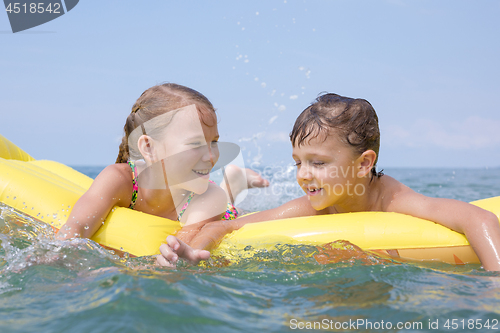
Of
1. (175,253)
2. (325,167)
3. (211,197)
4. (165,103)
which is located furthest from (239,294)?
(165,103)

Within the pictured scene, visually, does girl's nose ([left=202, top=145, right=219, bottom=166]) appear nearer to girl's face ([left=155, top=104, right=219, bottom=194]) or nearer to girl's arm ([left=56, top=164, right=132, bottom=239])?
girl's face ([left=155, top=104, right=219, bottom=194])

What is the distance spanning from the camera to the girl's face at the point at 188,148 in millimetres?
2953

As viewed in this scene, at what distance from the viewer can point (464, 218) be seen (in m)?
2.62

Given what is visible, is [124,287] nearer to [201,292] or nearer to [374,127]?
[201,292]

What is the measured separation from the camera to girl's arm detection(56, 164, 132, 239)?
262 centimetres

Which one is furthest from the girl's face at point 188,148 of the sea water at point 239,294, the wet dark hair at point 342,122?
the sea water at point 239,294

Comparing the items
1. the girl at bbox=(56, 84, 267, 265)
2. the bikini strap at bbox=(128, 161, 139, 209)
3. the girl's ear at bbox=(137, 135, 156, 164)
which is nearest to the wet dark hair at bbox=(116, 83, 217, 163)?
the girl at bbox=(56, 84, 267, 265)

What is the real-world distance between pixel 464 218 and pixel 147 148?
2.21 m

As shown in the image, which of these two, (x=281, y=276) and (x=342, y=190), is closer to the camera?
(x=281, y=276)

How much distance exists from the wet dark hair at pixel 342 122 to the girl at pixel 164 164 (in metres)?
0.65

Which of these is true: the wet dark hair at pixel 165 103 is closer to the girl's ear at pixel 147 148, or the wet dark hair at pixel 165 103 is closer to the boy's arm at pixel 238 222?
the girl's ear at pixel 147 148

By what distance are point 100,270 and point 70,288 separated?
0.21m

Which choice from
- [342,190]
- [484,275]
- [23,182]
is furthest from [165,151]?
[484,275]

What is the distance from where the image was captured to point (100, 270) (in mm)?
2088
